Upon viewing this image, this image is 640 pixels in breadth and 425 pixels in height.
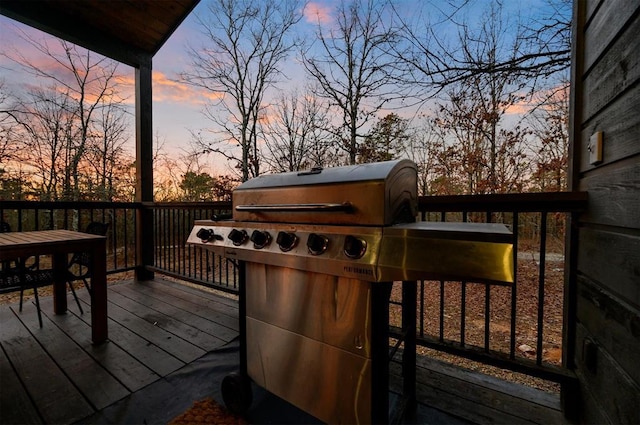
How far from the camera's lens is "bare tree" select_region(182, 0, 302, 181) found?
20.2ft

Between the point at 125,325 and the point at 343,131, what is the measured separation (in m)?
5.31

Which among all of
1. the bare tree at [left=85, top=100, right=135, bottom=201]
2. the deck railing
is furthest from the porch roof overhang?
the bare tree at [left=85, top=100, right=135, bottom=201]

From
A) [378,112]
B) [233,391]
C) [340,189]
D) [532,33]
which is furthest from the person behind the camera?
[378,112]

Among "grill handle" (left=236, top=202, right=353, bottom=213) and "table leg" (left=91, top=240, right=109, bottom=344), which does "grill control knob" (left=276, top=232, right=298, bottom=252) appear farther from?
"table leg" (left=91, top=240, right=109, bottom=344)

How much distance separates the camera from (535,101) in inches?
154

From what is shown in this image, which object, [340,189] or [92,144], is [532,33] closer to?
[340,189]

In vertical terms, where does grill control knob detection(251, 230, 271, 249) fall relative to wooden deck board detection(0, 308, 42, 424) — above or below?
above

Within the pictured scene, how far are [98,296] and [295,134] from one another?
5621 mm

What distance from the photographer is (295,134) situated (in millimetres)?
6891

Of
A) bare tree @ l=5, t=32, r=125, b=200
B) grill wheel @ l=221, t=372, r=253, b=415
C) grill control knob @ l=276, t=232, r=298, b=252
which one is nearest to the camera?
grill control knob @ l=276, t=232, r=298, b=252

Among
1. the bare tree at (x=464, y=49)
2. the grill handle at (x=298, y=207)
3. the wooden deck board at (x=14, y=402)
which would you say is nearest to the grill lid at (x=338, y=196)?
the grill handle at (x=298, y=207)

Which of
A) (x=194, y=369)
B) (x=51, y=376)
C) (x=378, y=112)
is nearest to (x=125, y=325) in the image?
(x=51, y=376)

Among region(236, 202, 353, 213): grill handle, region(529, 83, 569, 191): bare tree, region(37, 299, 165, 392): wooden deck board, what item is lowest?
region(37, 299, 165, 392): wooden deck board

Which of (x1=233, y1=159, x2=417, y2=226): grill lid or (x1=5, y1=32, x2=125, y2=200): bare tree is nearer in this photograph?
(x1=233, y1=159, x2=417, y2=226): grill lid
